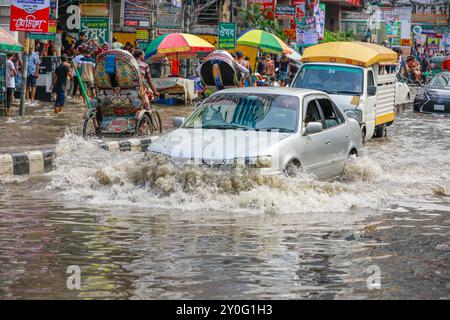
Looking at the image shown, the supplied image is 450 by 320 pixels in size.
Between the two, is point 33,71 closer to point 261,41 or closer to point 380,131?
point 261,41

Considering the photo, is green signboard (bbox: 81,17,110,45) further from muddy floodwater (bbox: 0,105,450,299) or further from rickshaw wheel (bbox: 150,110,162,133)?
muddy floodwater (bbox: 0,105,450,299)

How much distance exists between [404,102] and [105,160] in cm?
2083

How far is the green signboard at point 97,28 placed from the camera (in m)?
32.4

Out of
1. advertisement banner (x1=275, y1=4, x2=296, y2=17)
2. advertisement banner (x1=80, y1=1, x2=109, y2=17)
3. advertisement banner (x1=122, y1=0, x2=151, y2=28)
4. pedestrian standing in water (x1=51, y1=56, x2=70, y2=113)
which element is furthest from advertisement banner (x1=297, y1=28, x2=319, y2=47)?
pedestrian standing in water (x1=51, y1=56, x2=70, y2=113)

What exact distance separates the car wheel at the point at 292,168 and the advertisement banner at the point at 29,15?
11.6m

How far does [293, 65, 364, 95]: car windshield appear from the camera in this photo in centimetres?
2006

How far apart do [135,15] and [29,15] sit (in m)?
13.3

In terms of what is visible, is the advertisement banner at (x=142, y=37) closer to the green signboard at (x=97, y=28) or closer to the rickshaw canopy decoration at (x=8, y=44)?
the green signboard at (x=97, y=28)

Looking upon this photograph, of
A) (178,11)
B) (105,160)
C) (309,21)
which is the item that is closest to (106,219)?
(105,160)

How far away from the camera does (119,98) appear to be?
18.0 meters

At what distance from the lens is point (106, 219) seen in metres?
10.2

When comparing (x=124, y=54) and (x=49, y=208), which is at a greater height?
(x=124, y=54)

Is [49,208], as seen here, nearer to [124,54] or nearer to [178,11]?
[124,54]

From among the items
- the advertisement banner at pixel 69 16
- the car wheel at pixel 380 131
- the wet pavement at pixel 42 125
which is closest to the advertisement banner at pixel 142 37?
the advertisement banner at pixel 69 16
